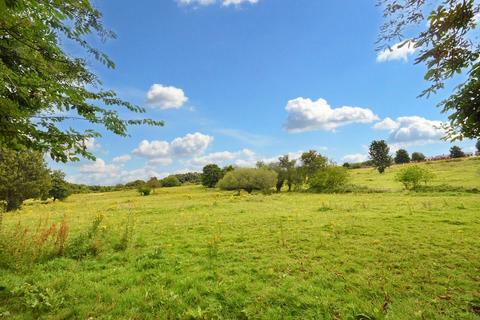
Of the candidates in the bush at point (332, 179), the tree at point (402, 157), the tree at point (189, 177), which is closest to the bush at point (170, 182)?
the tree at point (189, 177)

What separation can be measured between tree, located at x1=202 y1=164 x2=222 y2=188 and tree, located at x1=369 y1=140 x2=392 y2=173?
123 feet

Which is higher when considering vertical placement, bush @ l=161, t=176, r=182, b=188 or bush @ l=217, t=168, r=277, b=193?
bush @ l=161, t=176, r=182, b=188

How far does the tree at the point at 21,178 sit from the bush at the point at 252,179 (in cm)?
3017

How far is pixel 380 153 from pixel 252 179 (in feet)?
111

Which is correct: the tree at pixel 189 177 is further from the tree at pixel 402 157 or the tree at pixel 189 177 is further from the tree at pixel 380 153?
the tree at pixel 402 157

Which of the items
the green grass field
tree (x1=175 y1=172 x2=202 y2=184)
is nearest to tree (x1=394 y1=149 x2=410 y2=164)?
tree (x1=175 y1=172 x2=202 y2=184)

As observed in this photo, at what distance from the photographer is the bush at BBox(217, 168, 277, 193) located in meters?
57.1

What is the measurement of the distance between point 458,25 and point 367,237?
747 cm

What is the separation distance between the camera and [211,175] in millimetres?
80688

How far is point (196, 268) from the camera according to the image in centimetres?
853

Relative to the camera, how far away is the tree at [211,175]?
80562mm

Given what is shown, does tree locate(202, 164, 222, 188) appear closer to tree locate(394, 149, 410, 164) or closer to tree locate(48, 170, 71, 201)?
tree locate(48, 170, 71, 201)

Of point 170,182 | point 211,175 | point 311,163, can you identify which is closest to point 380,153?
point 311,163

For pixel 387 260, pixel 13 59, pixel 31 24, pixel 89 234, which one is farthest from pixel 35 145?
pixel 387 260
